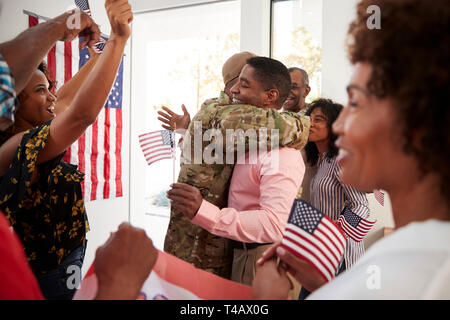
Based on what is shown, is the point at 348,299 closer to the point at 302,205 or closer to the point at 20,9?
the point at 302,205

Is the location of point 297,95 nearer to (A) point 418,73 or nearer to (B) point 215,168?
(B) point 215,168

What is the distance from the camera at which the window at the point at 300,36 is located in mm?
3652

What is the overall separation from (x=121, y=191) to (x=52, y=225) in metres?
2.88

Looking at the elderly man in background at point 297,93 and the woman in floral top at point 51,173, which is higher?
the elderly man in background at point 297,93

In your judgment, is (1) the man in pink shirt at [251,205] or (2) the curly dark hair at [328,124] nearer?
(1) the man in pink shirt at [251,205]

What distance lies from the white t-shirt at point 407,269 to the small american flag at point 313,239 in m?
0.17

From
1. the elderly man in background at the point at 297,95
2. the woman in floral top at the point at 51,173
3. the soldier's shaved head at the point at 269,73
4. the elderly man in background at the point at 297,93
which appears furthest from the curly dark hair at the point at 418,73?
the elderly man in background at the point at 297,93

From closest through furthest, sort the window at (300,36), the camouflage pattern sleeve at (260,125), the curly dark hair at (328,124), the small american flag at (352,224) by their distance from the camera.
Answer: the camouflage pattern sleeve at (260,125) < the small american flag at (352,224) < the curly dark hair at (328,124) < the window at (300,36)

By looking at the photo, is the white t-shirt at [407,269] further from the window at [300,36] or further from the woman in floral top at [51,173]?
the window at [300,36]

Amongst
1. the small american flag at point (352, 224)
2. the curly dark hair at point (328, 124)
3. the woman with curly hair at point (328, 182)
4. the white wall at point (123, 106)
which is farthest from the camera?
the white wall at point (123, 106)

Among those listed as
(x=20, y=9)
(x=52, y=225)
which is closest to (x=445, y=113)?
(x=52, y=225)

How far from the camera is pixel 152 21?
4.53m

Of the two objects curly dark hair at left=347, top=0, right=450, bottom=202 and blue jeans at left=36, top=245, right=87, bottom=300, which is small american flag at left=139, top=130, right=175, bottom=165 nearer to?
blue jeans at left=36, top=245, right=87, bottom=300

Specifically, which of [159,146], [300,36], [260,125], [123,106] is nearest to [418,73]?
[260,125]
